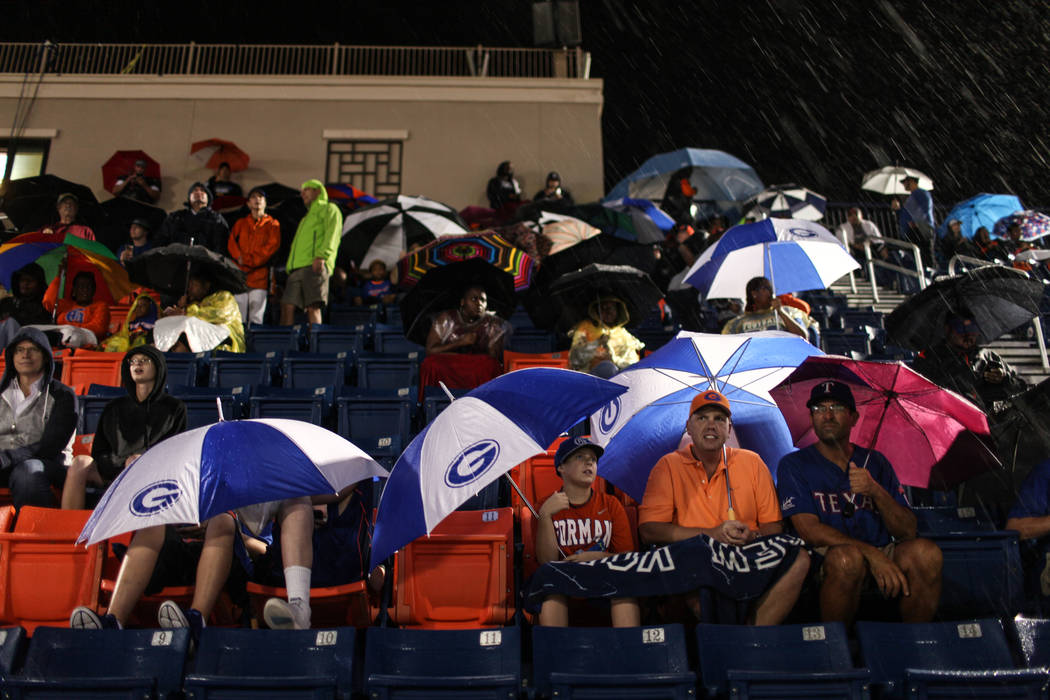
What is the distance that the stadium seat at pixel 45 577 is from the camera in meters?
3.44

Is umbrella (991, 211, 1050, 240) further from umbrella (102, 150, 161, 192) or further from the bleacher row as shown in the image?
umbrella (102, 150, 161, 192)

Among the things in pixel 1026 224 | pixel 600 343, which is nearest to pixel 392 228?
pixel 600 343

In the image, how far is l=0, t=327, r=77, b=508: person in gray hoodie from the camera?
4.11 meters

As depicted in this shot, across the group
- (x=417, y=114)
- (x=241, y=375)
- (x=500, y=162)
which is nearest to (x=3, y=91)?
(x=417, y=114)

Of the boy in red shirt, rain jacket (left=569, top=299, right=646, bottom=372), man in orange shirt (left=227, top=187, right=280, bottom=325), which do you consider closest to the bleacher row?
the boy in red shirt

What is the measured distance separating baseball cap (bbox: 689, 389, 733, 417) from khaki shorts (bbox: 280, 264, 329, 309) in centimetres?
455

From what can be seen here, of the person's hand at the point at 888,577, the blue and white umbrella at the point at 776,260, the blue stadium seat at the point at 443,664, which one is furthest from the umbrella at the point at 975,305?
the blue stadium seat at the point at 443,664

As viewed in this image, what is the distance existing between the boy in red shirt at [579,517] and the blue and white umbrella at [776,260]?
2.87 meters

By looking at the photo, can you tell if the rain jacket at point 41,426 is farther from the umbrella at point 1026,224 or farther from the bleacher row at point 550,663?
the umbrella at point 1026,224

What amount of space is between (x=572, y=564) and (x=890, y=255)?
967cm

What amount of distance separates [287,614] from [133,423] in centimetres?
154

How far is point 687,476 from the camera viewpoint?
12.5ft

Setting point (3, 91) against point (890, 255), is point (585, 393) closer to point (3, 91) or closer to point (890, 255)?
point (890, 255)

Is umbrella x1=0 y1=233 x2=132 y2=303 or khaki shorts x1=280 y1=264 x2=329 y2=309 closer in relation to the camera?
umbrella x1=0 y1=233 x2=132 y2=303
